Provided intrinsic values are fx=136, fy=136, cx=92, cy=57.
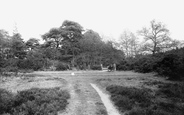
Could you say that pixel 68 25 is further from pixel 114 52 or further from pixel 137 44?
pixel 137 44

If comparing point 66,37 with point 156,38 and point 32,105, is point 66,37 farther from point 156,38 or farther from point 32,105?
point 32,105

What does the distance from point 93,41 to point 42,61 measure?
13.0 meters

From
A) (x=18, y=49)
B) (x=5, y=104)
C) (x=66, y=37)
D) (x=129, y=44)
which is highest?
(x=66, y=37)

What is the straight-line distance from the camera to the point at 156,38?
3034 centimetres

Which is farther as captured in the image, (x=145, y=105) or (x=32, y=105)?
(x=145, y=105)

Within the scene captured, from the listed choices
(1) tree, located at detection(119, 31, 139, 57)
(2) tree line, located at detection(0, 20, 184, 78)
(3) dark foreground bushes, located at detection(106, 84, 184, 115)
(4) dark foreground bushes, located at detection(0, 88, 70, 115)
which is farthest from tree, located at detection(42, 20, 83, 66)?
(3) dark foreground bushes, located at detection(106, 84, 184, 115)

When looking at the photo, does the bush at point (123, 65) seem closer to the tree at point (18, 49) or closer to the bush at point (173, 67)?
the bush at point (173, 67)

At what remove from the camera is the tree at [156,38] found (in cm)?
2951

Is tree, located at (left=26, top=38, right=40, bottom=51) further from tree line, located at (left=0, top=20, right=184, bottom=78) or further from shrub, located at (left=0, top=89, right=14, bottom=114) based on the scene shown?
shrub, located at (left=0, top=89, right=14, bottom=114)

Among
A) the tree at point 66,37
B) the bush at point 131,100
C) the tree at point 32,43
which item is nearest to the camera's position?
the bush at point 131,100

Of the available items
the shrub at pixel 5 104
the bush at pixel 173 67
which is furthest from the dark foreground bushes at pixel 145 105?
the bush at pixel 173 67

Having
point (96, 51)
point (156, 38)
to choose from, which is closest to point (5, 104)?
point (96, 51)

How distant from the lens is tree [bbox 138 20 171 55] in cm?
2951

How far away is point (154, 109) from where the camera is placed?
637 centimetres
